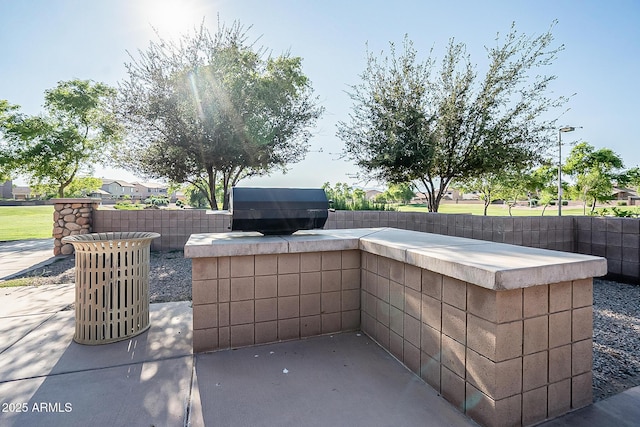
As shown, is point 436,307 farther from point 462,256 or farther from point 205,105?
point 205,105

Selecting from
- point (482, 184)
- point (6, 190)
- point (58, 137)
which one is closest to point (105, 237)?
point (58, 137)

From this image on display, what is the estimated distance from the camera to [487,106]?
8.05m

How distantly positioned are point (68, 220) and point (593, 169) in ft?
87.1

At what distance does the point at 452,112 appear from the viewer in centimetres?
809

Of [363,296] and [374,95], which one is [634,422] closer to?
[363,296]

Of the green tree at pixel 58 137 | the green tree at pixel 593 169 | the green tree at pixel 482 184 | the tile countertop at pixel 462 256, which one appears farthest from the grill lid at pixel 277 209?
the green tree at pixel 593 169

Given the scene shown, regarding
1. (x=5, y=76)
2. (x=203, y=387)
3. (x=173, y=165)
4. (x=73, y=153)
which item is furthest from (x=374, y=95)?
(x=5, y=76)

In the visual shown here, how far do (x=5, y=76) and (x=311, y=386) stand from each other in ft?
55.4

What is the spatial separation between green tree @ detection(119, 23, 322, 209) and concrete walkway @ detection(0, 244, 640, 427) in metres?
6.49

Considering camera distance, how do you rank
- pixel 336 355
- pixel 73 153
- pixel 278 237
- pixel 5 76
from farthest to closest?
1. pixel 73 153
2. pixel 5 76
3. pixel 278 237
4. pixel 336 355

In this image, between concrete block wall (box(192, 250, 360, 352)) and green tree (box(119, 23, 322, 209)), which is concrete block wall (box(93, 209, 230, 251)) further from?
concrete block wall (box(192, 250, 360, 352))

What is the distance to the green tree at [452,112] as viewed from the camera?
7.92m

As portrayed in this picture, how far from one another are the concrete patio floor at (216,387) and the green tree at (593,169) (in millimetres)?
23363

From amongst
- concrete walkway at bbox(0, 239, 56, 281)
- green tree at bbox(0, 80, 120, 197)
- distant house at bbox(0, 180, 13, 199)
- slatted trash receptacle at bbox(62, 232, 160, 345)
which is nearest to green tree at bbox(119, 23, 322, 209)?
concrete walkway at bbox(0, 239, 56, 281)
